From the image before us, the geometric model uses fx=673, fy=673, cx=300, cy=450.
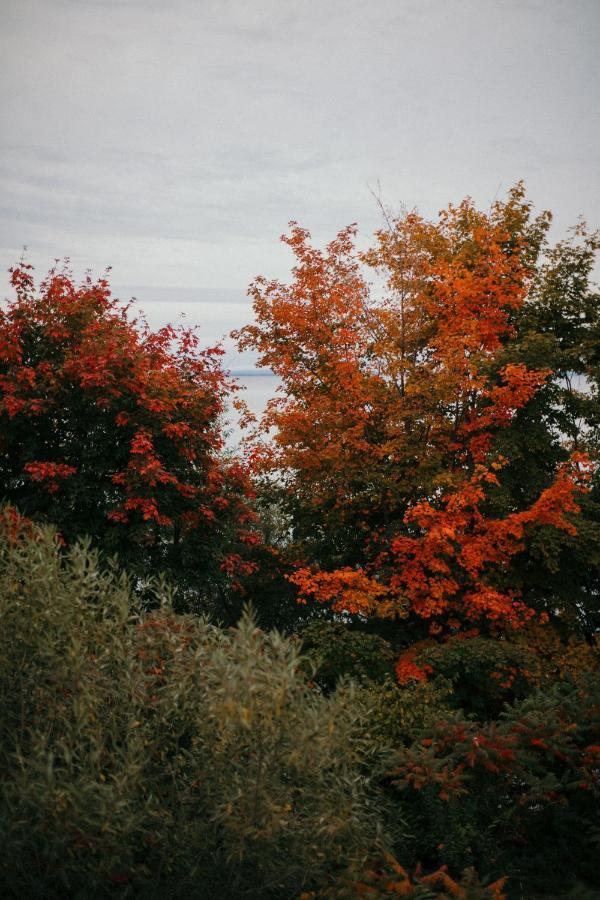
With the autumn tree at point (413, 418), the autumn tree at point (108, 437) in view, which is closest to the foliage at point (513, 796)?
the autumn tree at point (413, 418)

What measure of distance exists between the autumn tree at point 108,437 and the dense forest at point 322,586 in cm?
7

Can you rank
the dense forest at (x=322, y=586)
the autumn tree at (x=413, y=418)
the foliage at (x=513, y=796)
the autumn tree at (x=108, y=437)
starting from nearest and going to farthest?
the dense forest at (x=322, y=586) < the foliage at (x=513, y=796) < the autumn tree at (x=108, y=437) < the autumn tree at (x=413, y=418)

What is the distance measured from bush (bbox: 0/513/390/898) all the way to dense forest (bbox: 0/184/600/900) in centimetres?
4

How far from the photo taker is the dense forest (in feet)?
19.9

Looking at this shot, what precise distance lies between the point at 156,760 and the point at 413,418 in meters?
11.5

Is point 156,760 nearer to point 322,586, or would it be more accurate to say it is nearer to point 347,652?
point 347,652

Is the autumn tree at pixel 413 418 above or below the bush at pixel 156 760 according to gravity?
above

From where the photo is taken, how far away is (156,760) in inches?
272

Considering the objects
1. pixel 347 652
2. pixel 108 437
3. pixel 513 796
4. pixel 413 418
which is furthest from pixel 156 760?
pixel 413 418

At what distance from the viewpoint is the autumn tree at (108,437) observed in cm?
1353

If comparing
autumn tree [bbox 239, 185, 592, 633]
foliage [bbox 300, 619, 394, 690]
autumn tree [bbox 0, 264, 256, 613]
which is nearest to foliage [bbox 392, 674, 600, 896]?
foliage [bbox 300, 619, 394, 690]

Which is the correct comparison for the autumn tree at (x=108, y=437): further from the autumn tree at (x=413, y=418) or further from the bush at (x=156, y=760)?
the bush at (x=156, y=760)

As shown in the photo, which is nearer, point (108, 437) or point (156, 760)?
point (156, 760)

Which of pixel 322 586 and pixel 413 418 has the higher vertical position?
pixel 413 418
